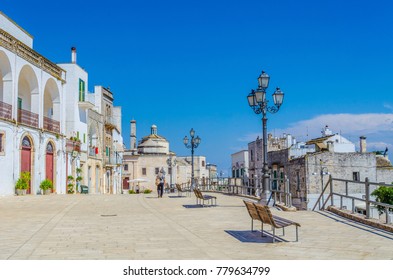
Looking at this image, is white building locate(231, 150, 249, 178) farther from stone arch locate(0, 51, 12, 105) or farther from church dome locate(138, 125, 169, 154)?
stone arch locate(0, 51, 12, 105)

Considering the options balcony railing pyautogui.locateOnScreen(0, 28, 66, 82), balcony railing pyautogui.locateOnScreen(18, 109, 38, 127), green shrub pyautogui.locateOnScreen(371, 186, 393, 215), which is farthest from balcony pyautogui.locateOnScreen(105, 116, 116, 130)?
green shrub pyautogui.locateOnScreen(371, 186, 393, 215)

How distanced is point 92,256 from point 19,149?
21384 millimetres

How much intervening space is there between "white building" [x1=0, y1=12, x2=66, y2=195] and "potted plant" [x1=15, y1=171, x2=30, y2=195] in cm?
23

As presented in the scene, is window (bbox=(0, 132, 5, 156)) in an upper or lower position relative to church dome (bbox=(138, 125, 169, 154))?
lower

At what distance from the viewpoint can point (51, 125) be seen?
3388 cm

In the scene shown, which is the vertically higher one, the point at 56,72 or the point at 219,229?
the point at 56,72

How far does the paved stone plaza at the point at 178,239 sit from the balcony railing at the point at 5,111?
482 inches

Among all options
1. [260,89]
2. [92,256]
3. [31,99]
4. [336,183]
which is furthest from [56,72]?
[92,256]

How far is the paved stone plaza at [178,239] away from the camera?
8.47 meters

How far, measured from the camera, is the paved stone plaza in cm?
847

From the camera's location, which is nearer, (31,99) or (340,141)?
(31,99)

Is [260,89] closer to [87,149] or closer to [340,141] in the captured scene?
[87,149]

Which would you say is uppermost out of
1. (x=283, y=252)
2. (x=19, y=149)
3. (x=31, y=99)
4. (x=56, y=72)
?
(x=56, y=72)

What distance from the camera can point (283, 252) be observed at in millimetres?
8773
